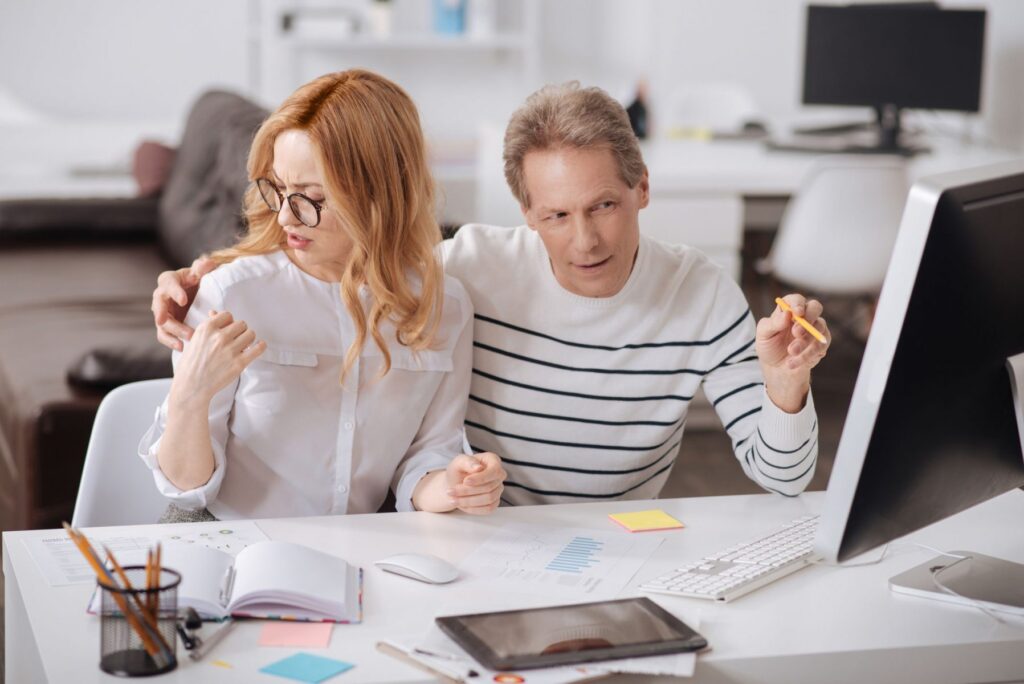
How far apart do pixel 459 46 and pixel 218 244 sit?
8.45 feet

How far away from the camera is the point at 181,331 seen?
1693mm

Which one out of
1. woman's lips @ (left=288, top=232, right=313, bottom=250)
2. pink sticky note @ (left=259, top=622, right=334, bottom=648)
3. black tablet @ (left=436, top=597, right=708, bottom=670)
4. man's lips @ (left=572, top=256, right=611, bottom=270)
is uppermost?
woman's lips @ (left=288, top=232, right=313, bottom=250)

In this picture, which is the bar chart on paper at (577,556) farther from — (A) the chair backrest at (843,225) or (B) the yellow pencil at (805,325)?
(A) the chair backrest at (843,225)

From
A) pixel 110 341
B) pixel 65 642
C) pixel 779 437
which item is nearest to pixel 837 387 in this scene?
pixel 110 341

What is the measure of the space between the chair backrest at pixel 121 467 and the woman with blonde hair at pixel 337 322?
0.42ft

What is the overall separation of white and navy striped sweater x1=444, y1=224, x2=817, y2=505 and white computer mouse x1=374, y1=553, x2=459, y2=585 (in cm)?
46

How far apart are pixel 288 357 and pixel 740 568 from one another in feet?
2.13

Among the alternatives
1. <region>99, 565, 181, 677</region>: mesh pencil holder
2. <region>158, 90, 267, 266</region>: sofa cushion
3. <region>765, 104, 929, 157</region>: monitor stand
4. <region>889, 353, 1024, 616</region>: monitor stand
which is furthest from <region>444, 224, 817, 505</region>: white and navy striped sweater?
<region>765, 104, 929, 157</region>: monitor stand

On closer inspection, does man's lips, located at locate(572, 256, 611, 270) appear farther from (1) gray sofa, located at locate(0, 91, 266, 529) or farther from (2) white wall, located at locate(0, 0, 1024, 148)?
(2) white wall, located at locate(0, 0, 1024, 148)

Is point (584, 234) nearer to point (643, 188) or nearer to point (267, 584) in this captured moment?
point (643, 188)

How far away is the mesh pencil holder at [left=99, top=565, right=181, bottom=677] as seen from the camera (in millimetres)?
1194

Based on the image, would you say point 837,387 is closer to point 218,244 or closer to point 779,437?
point 218,244

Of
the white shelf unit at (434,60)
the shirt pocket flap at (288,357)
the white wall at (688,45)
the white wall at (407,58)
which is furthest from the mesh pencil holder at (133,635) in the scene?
the white wall at (407,58)

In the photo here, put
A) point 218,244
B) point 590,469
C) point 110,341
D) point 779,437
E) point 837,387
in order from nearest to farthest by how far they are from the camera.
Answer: point 779,437 → point 590,469 → point 110,341 → point 218,244 → point 837,387
